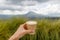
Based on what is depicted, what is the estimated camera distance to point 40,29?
1634 millimetres

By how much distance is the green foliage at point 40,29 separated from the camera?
1618 mm

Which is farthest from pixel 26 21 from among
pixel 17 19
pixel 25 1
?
pixel 25 1

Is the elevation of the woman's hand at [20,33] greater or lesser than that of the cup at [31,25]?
lesser

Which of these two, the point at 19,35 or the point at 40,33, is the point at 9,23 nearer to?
the point at 19,35

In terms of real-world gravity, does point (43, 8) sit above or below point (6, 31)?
above

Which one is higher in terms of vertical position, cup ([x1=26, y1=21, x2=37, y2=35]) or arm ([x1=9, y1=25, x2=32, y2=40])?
cup ([x1=26, y1=21, x2=37, y2=35])

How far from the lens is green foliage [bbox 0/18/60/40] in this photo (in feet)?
5.31

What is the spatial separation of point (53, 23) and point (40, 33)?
167 mm

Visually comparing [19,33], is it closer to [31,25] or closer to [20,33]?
[20,33]

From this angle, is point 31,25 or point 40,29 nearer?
point 31,25

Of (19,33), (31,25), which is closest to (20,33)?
(19,33)

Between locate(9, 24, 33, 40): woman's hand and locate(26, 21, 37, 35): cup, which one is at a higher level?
locate(26, 21, 37, 35): cup

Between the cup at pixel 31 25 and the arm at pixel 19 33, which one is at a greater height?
the cup at pixel 31 25

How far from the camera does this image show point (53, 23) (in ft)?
5.31
